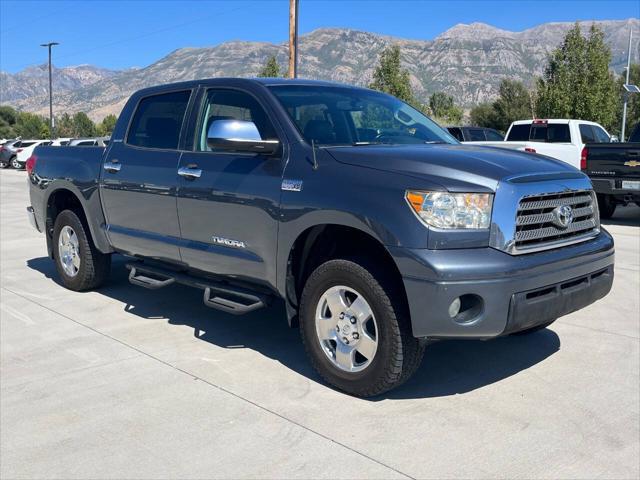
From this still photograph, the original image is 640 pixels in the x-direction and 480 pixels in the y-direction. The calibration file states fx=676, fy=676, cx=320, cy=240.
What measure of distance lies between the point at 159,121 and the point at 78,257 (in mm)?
1877

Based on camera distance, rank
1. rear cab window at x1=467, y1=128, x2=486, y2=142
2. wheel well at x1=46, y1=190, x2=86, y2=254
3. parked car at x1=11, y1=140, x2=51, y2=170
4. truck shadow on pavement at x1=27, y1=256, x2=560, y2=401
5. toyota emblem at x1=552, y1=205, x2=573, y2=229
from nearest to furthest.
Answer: toyota emblem at x1=552, y1=205, x2=573, y2=229, truck shadow on pavement at x1=27, y1=256, x2=560, y2=401, wheel well at x1=46, y1=190, x2=86, y2=254, rear cab window at x1=467, y1=128, x2=486, y2=142, parked car at x1=11, y1=140, x2=51, y2=170

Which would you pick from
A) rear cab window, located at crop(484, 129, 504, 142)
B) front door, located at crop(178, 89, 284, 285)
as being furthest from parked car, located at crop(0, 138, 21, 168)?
front door, located at crop(178, 89, 284, 285)

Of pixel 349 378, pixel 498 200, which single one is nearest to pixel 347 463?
pixel 349 378

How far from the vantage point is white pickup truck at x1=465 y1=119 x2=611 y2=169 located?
14.4m

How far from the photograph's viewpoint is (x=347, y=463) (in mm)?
3297

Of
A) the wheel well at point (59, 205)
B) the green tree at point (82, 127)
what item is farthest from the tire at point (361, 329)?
the green tree at point (82, 127)

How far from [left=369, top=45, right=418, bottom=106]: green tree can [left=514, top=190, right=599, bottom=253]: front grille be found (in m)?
31.6

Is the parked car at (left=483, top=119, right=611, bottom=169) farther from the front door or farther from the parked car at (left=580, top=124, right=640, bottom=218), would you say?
the front door

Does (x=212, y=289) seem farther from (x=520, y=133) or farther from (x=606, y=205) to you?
(x=520, y=133)

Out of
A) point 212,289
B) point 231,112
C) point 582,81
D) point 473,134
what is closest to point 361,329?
point 212,289

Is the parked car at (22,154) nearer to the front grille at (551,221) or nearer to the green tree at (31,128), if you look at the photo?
the front grille at (551,221)

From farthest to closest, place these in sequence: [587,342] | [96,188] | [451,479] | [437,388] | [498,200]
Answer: [96,188], [587,342], [437,388], [498,200], [451,479]

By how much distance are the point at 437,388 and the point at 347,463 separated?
1146 millimetres

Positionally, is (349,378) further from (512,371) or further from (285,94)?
(285,94)
